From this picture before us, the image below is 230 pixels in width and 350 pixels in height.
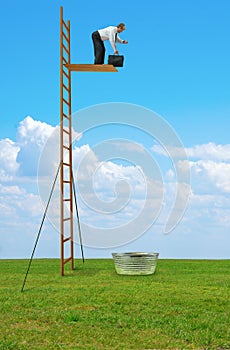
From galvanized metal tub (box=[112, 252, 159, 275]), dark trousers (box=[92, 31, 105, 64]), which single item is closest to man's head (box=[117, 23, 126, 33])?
dark trousers (box=[92, 31, 105, 64])

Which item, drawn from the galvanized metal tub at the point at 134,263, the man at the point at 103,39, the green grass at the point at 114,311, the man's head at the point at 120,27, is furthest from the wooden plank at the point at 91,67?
the green grass at the point at 114,311

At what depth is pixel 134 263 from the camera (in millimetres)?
7629

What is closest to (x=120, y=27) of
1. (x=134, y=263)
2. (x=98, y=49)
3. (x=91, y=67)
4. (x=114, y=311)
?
(x=98, y=49)

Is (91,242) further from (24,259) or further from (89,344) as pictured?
(89,344)

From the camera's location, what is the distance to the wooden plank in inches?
305

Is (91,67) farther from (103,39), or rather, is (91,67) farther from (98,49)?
(103,39)

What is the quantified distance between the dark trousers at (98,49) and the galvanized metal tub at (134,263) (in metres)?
3.04

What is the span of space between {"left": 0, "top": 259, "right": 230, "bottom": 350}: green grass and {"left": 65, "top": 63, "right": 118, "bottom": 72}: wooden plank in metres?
3.19

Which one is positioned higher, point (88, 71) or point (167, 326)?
point (88, 71)

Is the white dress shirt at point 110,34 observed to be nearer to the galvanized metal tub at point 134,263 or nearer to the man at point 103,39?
the man at point 103,39

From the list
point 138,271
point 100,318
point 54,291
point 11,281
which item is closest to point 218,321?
point 100,318

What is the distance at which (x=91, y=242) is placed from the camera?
822 centimetres

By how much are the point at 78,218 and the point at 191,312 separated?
352 centimetres

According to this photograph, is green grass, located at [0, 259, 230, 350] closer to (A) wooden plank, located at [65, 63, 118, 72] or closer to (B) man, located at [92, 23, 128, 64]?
(A) wooden plank, located at [65, 63, 118, 72]
